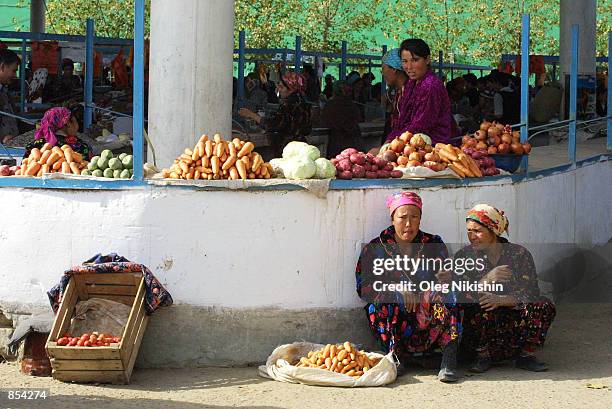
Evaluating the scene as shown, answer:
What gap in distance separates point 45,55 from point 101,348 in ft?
34.3

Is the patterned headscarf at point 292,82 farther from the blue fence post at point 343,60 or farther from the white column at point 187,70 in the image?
the blue fence post at point 343,60

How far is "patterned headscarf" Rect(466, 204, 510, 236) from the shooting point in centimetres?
659

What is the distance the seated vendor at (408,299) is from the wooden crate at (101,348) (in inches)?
50.9

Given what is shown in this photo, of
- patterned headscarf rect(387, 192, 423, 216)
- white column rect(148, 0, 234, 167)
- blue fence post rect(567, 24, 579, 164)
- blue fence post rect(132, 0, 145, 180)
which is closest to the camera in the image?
blue fence post rect(132, 0, 145, 180)

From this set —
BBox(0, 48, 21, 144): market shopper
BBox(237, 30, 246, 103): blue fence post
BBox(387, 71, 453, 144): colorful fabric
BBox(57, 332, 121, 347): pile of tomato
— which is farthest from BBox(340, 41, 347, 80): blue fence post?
BBox(57, 332, 121, 347): pile of tomato

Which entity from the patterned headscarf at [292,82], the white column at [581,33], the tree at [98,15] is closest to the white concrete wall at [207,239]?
the patterned headscarf at [292,82]

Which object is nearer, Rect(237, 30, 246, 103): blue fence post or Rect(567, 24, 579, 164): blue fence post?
Rect(567, 24, 579, 164): blue fence post

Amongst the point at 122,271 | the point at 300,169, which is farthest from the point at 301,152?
the point at 122,271

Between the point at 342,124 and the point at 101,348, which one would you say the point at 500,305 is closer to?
the point at 101,348

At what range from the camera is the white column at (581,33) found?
51.9ft

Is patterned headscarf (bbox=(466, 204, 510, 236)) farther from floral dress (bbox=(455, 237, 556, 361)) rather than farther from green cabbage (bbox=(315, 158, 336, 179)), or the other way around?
green cabbage (bbox=(315, 158, 336, 179))

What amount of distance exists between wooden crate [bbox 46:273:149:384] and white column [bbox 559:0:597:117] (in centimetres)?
1049

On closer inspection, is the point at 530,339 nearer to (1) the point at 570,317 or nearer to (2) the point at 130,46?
(1) the point at 570,317

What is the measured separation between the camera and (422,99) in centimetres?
783
